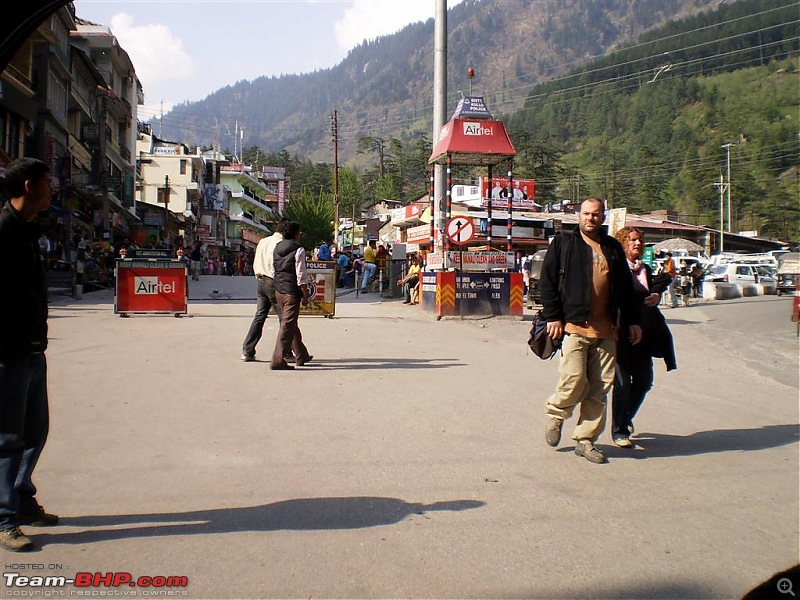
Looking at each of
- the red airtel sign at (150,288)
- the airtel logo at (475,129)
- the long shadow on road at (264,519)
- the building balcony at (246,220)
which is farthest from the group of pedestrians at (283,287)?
the building balcony at (246,220)

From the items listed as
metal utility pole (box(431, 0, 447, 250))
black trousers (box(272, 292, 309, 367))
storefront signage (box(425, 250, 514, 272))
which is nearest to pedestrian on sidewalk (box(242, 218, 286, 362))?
black trousers (box(272, 292, 309, 367))

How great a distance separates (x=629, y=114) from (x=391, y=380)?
407ft

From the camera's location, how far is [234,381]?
328 inches

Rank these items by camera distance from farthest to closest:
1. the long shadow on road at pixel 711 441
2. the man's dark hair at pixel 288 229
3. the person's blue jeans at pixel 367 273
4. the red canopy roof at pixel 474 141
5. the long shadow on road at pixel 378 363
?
the person's blue jeans at pixel 367 273, the red canopy roof at pixel 474 141, the long shadow on road at pixel 378 363, the man's dark hair at pixel 288 229, the long shadow on road at pixel 711 441

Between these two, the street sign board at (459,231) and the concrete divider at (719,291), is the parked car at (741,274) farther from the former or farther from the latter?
the street sign board at (459,231)

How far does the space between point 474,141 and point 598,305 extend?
489 inches

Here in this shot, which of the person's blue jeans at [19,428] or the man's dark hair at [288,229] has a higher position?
the man's dark hair at [288,229]

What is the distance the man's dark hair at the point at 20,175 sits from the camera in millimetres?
3752

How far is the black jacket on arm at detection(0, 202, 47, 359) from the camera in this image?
11.9ft

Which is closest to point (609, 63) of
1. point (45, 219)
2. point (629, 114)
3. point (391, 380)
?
point (629, 114)

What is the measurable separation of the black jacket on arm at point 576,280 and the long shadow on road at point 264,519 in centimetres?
166

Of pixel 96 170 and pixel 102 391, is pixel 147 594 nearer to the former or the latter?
pixel 102 391

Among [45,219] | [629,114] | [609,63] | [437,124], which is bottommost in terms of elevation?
[45,219]

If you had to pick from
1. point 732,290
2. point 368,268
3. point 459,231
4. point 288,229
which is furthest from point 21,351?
point 732,290
